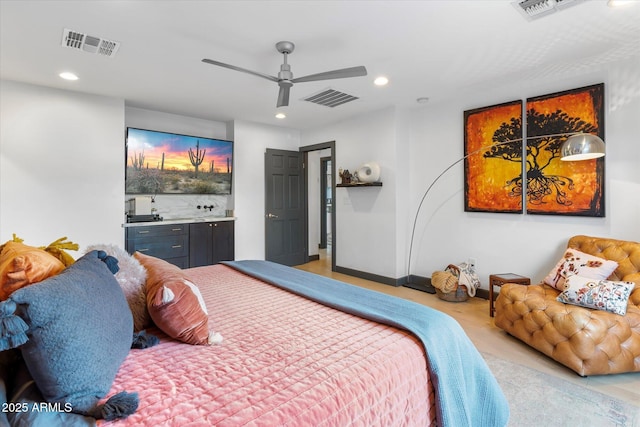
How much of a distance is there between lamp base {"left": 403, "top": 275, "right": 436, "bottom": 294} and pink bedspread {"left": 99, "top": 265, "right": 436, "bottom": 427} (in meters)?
3.05

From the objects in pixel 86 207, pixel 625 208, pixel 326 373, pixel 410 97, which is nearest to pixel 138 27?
pixel 86 207

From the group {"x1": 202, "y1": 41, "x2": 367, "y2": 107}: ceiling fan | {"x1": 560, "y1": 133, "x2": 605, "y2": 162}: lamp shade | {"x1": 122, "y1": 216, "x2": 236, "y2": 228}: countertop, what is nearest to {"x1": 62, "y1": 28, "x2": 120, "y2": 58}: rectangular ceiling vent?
{"x1": 202, "y1": 41, "x2": 367, "y2": 107}: ceiling fan

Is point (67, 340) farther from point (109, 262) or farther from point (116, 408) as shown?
point (109, 262)

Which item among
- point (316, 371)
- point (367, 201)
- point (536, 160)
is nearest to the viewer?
point (316, 371)

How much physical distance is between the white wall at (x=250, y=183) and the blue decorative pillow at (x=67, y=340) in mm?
4444

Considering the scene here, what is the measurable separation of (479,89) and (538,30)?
134 centimetres

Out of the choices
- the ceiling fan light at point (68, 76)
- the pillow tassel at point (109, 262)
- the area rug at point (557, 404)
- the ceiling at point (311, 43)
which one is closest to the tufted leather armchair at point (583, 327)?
the area rug at point (557, 404)

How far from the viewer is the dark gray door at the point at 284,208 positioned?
5.70 meters

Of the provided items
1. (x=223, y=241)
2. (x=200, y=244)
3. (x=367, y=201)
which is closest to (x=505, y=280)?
(x=367, y=201)

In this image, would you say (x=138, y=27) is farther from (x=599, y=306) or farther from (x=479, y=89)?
(x=599, y=306)

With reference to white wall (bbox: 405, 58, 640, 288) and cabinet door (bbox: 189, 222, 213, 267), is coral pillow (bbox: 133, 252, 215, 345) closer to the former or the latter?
cabinet door (bbox: 189, 222, 213, 267)

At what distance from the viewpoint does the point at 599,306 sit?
233 cm

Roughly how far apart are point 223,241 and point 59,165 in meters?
2.29

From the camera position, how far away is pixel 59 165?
377cm
